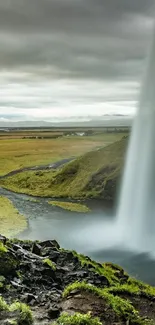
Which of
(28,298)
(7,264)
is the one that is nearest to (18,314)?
(28,298)

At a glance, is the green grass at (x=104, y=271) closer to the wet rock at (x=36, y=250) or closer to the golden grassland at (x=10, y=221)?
the wet rock at (x=36, y=250)

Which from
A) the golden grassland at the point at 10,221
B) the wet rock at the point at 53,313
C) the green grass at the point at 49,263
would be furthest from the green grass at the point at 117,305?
the golden grassland at the point at 10,221

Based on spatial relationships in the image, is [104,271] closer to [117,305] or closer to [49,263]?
[49,263]

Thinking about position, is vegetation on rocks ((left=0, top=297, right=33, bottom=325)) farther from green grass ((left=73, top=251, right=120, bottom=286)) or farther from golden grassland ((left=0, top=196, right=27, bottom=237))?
golden grassland ((left=0, top=196, right=27, bottom=237))

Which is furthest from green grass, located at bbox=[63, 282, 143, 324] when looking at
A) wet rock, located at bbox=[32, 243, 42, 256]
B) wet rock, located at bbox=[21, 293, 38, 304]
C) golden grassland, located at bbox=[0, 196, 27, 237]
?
golden grassland, located at bbox=[0, 196, 27, 237]

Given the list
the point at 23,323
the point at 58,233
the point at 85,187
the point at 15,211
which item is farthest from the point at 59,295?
the point at 85,187

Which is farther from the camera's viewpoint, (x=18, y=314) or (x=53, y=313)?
(x=53, y=313)
